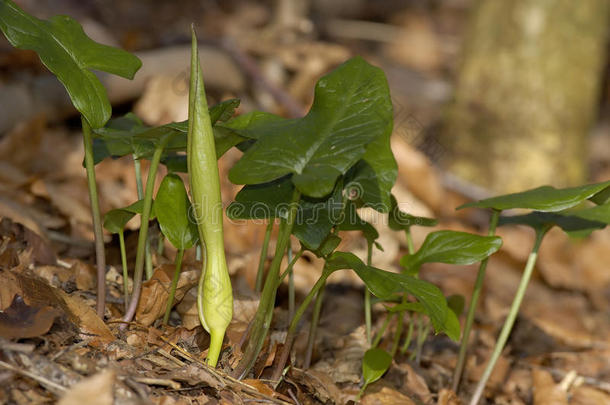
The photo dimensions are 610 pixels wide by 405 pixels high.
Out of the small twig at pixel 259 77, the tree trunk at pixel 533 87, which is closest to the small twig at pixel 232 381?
the small twig at pixel 259 77

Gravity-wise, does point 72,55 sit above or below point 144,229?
above

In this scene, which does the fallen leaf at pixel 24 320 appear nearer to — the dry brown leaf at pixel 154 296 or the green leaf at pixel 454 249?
the dry brown leaf at pixel 154 296

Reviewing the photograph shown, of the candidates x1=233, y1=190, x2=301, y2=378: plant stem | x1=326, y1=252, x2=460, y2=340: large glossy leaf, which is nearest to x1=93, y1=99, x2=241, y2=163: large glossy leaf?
x1=233, y1=190, x2=301, y2=378: plant stem

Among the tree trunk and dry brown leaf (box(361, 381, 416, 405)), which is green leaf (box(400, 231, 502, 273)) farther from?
the tree trunk

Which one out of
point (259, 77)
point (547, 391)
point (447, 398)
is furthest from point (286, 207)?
point (259, 77)

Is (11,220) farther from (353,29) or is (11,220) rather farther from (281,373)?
(353,29)

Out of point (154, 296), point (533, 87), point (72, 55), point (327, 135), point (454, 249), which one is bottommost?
point (154, 296)

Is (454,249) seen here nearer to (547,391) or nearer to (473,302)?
(473,302)
